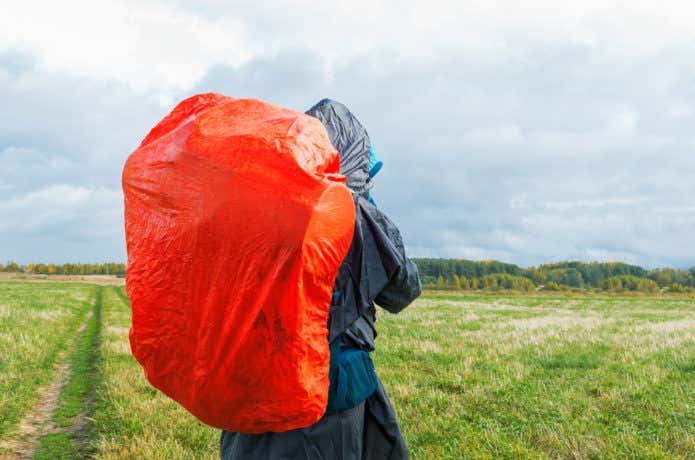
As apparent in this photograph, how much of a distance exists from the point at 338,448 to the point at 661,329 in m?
16.7

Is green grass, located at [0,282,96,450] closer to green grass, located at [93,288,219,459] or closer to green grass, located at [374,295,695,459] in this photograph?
green grass, located at [93,288,219,459]

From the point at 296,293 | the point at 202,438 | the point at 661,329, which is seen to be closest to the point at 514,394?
the point at 202,438

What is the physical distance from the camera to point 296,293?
191cm

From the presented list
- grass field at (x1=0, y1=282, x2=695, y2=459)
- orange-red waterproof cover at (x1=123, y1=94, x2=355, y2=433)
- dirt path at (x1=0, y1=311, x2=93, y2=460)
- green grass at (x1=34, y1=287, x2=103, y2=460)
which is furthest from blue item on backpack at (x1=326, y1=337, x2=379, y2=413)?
dirt path at (x1=0, y1=311, x2=93, y2=460)

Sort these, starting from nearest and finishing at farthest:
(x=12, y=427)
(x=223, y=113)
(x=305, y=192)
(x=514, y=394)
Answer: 1. (x=305, y=192)
2. (x=223, y=113)
3. (x=12, y=427)
4. (x=514, y=394)

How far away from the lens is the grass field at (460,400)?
18.7 feet

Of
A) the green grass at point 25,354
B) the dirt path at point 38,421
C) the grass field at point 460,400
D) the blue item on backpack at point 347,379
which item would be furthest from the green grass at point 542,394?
the green grass at point 25,354

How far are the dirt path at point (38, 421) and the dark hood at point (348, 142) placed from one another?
218 inches

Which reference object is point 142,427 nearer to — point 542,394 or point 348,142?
point 348,142

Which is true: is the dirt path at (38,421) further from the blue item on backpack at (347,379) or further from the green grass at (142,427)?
the blue item on backpack at (347,379)

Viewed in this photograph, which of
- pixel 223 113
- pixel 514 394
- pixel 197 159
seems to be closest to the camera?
pixel 197 159

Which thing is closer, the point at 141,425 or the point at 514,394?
the point at 141,425

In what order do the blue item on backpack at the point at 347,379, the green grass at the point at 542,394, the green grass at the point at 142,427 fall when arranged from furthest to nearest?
the green grass at the point at 542,394
the green grass at the point at 142,427
the blue item on backpack at the point at 347,379

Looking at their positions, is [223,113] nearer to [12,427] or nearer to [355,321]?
[355,321]
